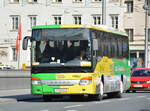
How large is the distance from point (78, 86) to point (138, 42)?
49.3 metres

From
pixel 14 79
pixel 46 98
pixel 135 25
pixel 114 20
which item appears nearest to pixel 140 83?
pixel 14 79

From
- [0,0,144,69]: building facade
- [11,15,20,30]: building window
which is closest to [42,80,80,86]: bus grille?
[0,0,144,69]: building facade

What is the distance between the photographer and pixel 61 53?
2191 cm

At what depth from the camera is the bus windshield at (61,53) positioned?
71.6ft

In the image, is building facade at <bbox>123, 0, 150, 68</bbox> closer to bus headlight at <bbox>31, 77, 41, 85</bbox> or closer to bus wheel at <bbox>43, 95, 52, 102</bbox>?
bus wheel at <bbox>43, 95, 52, 102</bbox>

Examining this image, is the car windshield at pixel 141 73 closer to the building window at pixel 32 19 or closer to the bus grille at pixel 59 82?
the bus grille at pixel 59 82

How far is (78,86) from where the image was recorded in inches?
856

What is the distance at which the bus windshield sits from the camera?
21828 millimetres

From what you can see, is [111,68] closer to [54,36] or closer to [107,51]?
[107,51]

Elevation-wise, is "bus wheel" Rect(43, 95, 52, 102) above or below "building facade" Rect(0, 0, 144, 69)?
below

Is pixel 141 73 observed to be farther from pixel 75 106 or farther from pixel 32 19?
pixel 32 19

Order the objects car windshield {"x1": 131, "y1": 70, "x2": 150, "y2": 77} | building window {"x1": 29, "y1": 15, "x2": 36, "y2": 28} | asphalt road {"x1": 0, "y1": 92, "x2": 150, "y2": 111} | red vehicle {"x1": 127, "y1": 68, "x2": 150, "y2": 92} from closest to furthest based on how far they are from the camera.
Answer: asphalt road {"x1": 0, "y1": 92, "x2": 150, "y2": 111} < red vehicle {"x1": 127, "y1": 68, "x2": 150, "y2": 92} < car windshield {"x1": 131, "y1": 70, "x2": 150, "y2": 77} < building window {"x1": 29, "y1": 15, "x2": 36, "y2": 28}

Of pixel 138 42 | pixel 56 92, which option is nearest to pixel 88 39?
pixel 56 92

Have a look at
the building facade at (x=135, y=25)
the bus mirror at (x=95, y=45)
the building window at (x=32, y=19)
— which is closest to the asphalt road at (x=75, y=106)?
the bus mirror at (x=95, y=45)
